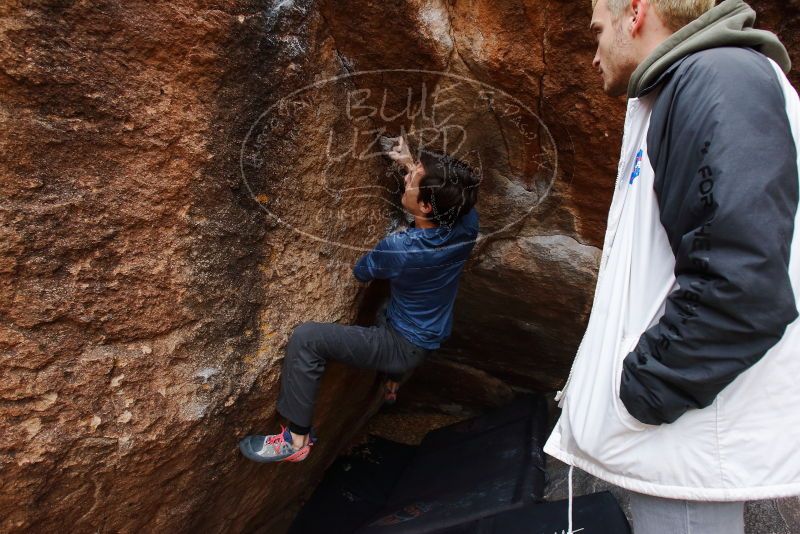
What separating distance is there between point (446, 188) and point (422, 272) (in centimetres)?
29

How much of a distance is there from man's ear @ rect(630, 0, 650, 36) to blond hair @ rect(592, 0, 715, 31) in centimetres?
2

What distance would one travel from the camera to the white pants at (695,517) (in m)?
1.13

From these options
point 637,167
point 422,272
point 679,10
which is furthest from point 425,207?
point 679,10

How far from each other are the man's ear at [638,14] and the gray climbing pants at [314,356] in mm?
1231

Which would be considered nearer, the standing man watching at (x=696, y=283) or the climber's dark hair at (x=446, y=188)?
the standing man watching at (x=696, y=283)

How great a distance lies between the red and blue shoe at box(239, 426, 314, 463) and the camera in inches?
77.5

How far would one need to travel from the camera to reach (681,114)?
40.1 inches

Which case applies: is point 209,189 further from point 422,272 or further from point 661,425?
point 661,425

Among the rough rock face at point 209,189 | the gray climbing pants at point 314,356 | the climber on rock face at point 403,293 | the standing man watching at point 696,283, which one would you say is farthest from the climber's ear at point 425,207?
the standing man watching at point 696,283

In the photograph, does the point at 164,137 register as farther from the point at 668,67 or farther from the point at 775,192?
the point at 775,192

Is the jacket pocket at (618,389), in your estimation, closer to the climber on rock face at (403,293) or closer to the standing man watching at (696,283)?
the standing man watching at (696,283)

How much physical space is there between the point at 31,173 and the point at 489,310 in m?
1.95

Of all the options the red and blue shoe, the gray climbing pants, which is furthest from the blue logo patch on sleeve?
the red and blue shoe

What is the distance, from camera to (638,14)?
1192 mm
